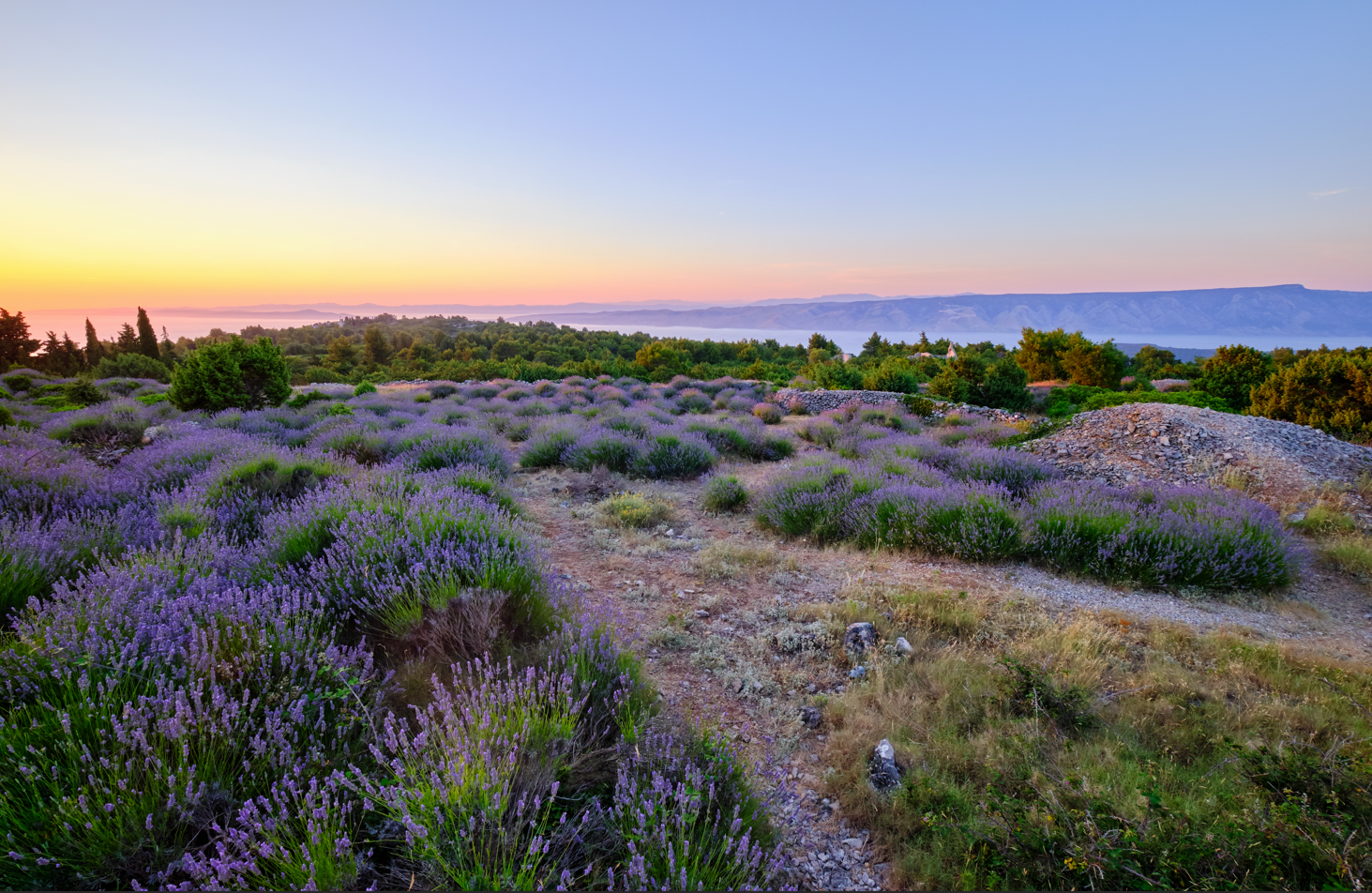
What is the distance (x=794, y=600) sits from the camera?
4527mm

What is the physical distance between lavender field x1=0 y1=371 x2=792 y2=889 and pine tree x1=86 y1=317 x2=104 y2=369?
129ft

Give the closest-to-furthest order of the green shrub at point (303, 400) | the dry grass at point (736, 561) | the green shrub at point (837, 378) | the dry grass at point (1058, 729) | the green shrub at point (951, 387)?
the dry grass at point (1058, 729), the dry grass at point (736, 561), the green shrub at point (303, 400), the green shrub at point (951, 387), the green shrub at point (837, 378)

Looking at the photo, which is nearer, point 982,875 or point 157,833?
point 157,833

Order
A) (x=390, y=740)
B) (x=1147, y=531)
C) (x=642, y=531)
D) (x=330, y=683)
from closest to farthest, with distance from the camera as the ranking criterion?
1. (x=390, y=740)
2. (x=330, y=683)
3. (x=1147, y=531)
4. (x=642, y=531)

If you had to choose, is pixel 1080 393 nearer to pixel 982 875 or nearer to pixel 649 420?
pixel 649 420

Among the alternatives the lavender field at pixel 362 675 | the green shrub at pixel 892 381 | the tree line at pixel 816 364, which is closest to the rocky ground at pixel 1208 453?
the lavender field at pixel 362 675

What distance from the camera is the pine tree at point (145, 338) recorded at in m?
33.5

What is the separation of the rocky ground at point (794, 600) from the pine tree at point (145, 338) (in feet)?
134

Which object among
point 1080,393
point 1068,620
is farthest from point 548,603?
point 1080,393

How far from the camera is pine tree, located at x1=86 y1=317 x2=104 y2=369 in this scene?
30778mm

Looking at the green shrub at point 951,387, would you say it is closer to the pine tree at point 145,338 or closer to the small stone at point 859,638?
the small stone at point 859,638

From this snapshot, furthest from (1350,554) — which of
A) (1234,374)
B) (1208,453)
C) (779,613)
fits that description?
(1234,374)

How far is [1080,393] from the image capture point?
2034cm

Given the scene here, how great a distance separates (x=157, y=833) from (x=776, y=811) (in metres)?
2.10
